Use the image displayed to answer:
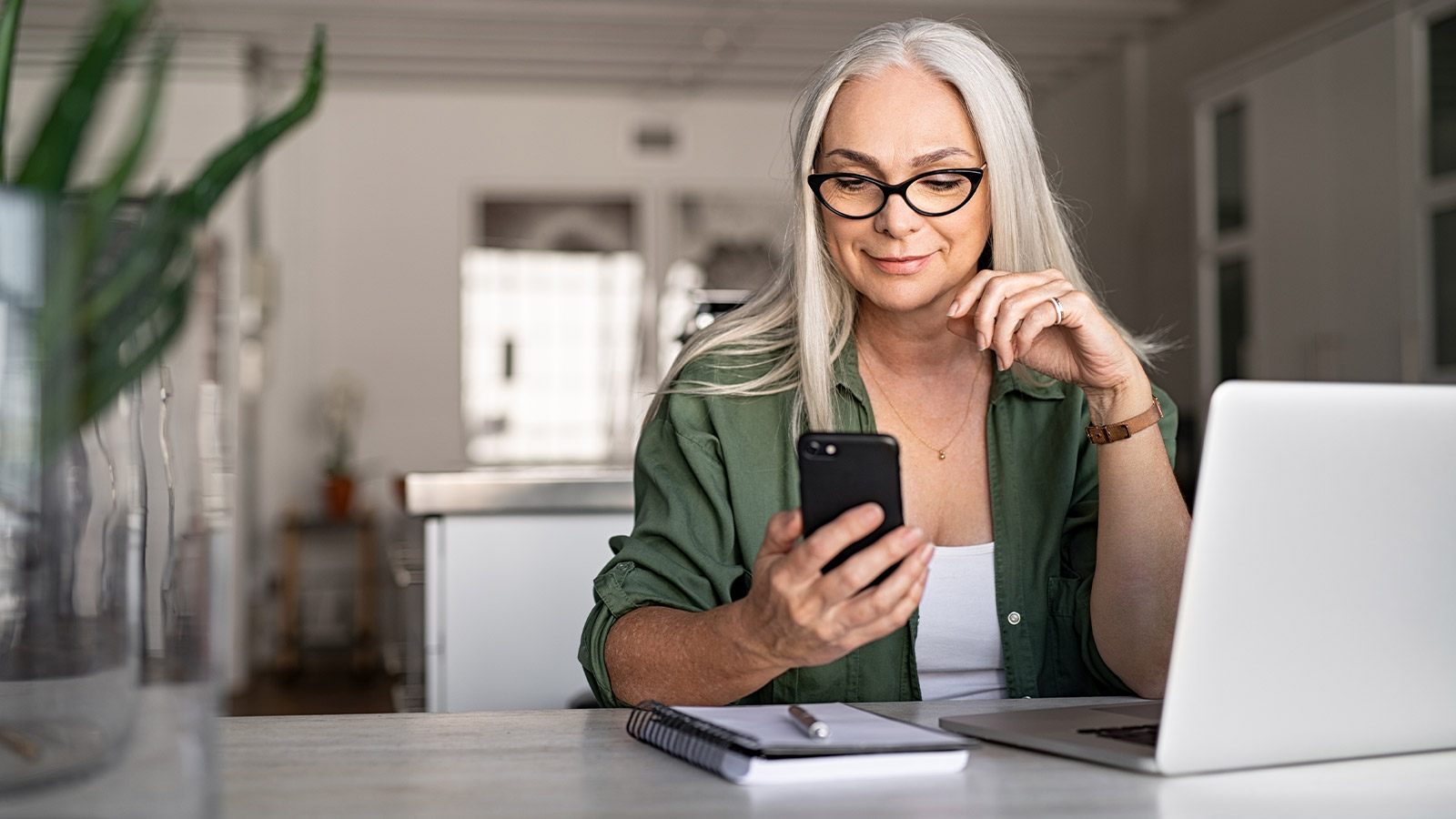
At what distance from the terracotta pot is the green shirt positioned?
544 cm

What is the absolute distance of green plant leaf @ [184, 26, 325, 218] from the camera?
666mm

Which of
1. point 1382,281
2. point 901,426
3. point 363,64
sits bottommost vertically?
point 901,426

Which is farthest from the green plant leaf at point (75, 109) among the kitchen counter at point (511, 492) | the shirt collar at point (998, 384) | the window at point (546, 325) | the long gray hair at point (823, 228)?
the window at point (546, 325)

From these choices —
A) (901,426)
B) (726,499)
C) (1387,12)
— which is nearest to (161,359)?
(726,499)

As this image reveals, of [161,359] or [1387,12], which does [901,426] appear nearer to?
[161,359]

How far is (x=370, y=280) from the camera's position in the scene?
285 inches

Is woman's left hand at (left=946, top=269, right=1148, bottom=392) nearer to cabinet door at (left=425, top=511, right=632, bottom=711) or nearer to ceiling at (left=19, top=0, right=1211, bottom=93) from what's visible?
cabinet door at (left=425, top=511, right=632, bottom=711)

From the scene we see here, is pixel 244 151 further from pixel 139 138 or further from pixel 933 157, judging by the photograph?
pixel 933 157

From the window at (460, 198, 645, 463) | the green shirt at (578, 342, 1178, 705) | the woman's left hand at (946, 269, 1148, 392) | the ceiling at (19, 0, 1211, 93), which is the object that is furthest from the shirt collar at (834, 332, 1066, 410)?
the window at (460, 198, 645, 463)

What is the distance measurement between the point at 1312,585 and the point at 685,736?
41cm

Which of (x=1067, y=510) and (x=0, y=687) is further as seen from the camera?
(x=1067, y=510)

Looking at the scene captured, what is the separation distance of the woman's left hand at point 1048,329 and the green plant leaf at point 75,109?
0.77 metres

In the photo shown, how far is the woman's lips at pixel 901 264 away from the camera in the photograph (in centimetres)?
143

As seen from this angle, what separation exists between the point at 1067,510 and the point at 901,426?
213 millimetres
